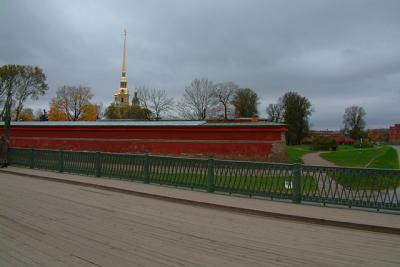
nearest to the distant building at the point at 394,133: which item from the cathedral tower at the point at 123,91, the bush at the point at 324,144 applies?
the bush at the point at 324,144

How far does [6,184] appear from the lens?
13.7 meters

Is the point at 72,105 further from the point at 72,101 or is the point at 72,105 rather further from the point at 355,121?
the point at 355,121

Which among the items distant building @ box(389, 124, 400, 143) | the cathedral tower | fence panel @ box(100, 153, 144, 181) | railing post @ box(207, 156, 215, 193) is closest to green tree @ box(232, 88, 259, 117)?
the cathedral tower

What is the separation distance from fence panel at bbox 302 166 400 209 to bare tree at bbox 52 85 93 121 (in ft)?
217

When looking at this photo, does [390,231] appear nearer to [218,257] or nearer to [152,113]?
[218,257]

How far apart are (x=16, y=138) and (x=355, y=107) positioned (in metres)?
90.3

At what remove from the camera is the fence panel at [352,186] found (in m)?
8.79

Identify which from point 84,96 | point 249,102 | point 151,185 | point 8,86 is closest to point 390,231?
point 151,185

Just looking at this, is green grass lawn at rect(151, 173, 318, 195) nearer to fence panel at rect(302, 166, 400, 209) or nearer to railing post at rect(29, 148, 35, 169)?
fence panel at rect(302, 166, 400, 209)

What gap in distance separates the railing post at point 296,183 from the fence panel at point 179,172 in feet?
10.1

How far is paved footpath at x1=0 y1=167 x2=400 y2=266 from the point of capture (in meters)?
5.37

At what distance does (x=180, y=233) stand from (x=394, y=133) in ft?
565

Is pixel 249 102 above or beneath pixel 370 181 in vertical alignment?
above

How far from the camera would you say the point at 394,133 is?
156625mm
